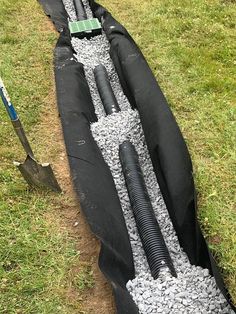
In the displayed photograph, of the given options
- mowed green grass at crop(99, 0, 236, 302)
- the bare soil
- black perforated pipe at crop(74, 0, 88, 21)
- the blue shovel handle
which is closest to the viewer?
the bare soil

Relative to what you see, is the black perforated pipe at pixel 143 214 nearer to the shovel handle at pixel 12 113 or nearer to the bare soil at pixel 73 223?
the bare soil at pixel 73 223

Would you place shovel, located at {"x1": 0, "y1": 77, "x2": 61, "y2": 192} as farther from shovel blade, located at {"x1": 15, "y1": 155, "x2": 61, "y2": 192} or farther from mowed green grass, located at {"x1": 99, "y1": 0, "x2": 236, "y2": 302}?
mowed green grass, located at {"x1": 99, "y1": 0, "x2": 236, "y2": 302}

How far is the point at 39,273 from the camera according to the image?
3277 mm

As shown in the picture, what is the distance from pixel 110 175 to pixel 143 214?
2.07 ft

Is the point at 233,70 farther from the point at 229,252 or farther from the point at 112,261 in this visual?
the point at 112,261

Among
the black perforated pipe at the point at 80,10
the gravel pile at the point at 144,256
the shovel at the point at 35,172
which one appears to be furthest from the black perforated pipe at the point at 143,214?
the black perforated pipe at the point at 80,10

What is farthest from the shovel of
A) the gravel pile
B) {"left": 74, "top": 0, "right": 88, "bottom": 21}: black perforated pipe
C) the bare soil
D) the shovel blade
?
{"left": 74, "top": 0, "right": 88, "bottom": 21}: black perforated pipe

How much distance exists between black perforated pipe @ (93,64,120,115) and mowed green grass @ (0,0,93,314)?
72cm

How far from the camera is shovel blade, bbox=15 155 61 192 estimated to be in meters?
3.84

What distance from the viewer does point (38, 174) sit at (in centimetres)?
390

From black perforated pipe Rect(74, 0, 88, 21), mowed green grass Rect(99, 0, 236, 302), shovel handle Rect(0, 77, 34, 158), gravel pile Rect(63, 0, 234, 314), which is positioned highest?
shovel handle Rect(0, 77, 34, 158)

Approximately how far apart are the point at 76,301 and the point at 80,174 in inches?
49.9

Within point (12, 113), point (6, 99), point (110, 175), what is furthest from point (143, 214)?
point (6, 99)

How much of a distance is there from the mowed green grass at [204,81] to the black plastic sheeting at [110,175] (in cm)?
21
